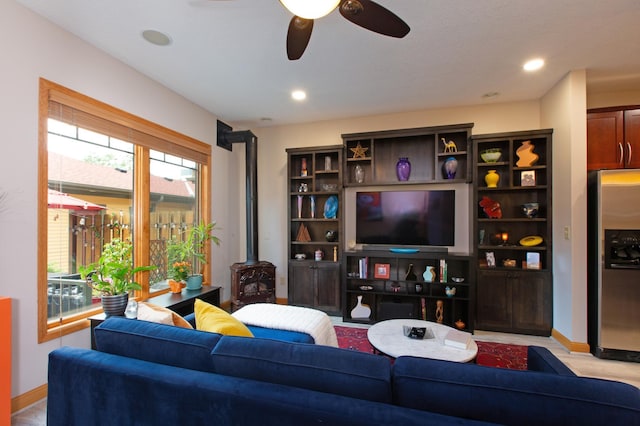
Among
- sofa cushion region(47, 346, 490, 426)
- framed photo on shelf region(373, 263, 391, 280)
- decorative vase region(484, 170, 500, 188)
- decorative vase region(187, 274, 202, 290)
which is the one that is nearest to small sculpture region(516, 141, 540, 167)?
decorative vase region(484, 170, 500, 188)

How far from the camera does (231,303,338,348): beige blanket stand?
2230 mm

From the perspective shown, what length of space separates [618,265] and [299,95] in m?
3.73

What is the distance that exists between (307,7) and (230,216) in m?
3.61

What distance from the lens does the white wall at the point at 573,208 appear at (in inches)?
116

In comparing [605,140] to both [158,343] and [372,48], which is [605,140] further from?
[158,343]

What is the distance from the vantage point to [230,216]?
4598 millimetres

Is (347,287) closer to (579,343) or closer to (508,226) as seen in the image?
(508,226)

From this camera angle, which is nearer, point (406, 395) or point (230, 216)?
point (406, 395)

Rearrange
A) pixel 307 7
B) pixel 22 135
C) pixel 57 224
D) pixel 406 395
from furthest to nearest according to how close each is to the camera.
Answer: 1. pixel 57 224
2. pixel 22 135
3. pixel 307 7
4. pixel 406 395

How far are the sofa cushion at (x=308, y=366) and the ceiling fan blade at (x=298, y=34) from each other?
5.74 ft

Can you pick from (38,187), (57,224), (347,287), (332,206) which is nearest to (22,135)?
(38,187)

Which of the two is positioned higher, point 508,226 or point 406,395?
point 508,226

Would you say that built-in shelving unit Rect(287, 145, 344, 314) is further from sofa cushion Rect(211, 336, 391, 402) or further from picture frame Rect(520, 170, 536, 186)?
sofa cushion Rect(211, 336, 391, 402)

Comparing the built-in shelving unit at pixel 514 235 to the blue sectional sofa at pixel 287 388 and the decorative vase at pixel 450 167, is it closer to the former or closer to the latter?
the decorative vase at pixel 450 167
